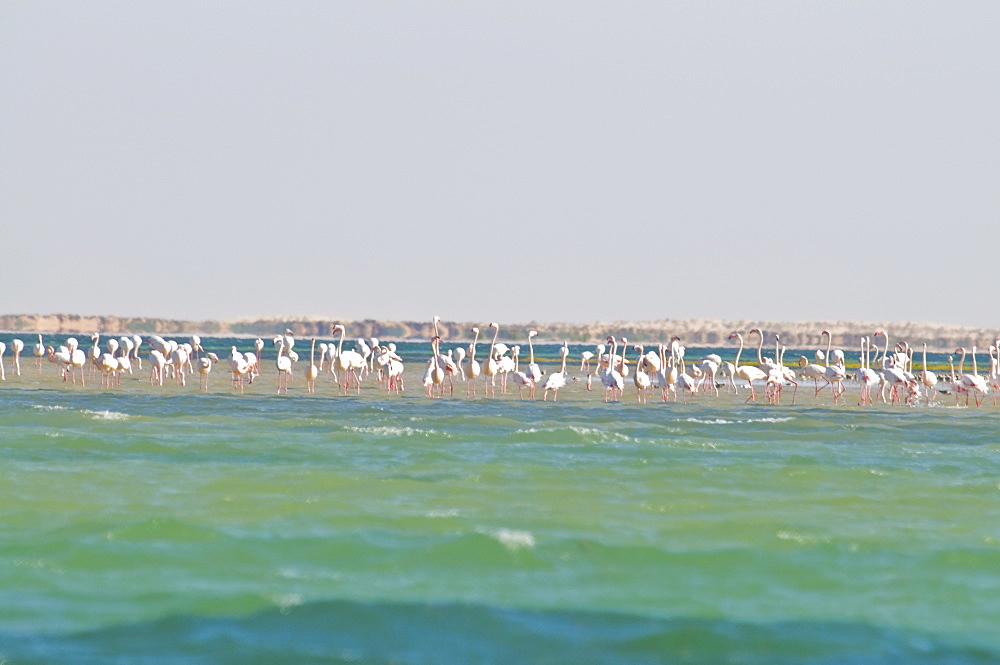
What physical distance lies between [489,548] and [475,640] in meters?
2.52

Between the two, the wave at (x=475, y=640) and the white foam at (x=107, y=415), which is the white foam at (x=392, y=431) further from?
the wave at (x=475, y=640)

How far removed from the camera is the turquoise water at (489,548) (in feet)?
25.9

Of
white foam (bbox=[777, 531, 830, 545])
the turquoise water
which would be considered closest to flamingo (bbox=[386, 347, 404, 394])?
the turquoise water

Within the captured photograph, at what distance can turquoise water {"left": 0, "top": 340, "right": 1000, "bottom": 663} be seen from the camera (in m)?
7.89

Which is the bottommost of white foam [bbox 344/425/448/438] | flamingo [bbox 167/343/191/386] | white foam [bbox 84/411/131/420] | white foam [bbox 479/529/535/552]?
white foam [bbox 479/529/535/552]

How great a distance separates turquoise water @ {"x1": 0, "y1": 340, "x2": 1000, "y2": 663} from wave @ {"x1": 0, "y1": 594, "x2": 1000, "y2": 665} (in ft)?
0.08

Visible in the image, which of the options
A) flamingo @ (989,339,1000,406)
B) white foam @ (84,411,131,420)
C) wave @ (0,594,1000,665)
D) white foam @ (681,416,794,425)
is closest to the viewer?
wave @ (0,594,1000,665)

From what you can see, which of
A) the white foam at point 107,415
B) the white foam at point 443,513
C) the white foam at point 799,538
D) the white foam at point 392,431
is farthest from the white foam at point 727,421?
the white foam at point 799,538

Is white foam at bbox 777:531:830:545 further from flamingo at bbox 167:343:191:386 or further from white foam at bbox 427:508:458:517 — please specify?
flamingo at bbox 167:343:191:386

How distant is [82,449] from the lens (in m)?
16.7

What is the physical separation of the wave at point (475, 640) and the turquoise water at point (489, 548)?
0.08 ft

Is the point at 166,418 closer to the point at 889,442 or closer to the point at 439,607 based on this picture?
the point at 889,442

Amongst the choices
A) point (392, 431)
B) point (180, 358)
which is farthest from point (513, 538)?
point (180, 358)

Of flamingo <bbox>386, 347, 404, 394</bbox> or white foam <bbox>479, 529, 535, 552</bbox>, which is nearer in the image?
white foam <bbox>479, 529, 535, 552</bbox>
